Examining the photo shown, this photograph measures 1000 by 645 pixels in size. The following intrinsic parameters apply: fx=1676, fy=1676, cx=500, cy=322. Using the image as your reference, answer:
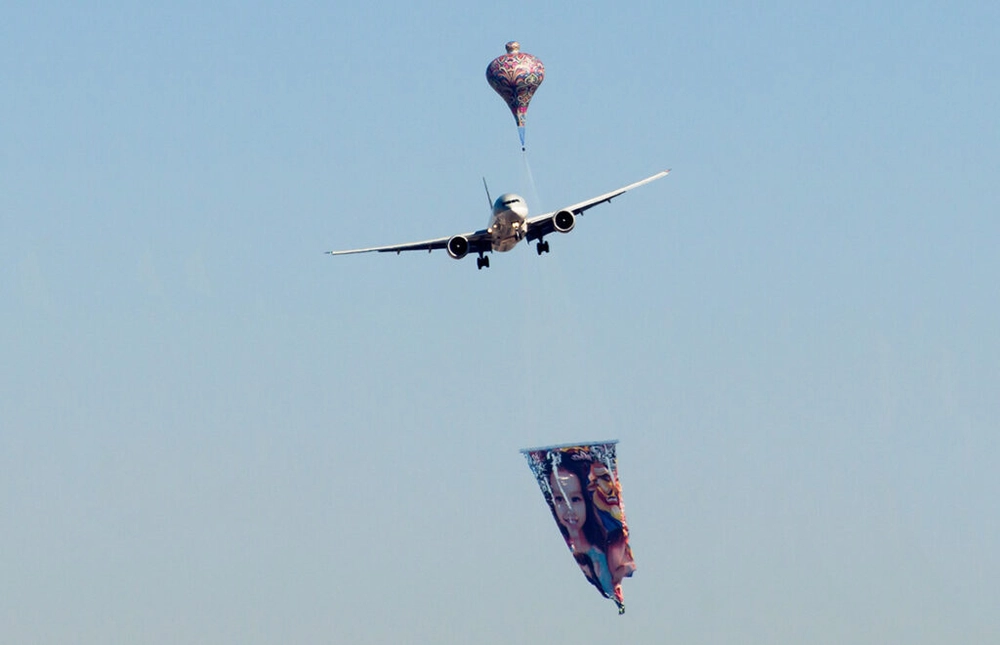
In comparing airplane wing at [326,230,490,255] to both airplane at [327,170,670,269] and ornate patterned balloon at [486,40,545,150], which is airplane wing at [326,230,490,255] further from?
ornate patterned balloon at [486,40,545,150]

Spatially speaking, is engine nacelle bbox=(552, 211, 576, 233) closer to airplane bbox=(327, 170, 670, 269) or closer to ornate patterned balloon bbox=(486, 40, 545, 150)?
airplane bbox=(327, 170, 670, 269)

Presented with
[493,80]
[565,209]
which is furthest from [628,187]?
[493,80]

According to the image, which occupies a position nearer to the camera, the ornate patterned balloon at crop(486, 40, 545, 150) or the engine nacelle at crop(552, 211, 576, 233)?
the engine nacelle at crop(552, 211, 576, 233)

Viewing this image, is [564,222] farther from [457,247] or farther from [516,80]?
[516,80]

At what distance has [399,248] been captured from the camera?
13212 cm

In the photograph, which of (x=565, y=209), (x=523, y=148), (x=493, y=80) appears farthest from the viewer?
(x=493, y=80)

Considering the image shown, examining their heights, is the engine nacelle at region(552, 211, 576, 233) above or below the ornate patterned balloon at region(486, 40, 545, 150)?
below

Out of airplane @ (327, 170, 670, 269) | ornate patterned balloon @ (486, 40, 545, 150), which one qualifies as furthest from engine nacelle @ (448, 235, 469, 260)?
ornate patterned balloon @ (486, 40, 545, 150)

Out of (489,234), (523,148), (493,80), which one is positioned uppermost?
(493,80)

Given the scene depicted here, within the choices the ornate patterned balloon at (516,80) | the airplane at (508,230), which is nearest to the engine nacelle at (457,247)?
the airplane at (508,230)

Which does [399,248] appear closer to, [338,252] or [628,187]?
[338,252]

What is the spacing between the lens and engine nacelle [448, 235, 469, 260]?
415ft

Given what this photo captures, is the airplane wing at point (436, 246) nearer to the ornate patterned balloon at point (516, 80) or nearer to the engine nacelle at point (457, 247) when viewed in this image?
the engine nacelle at point (457, 247)

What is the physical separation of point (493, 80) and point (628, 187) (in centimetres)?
4211
